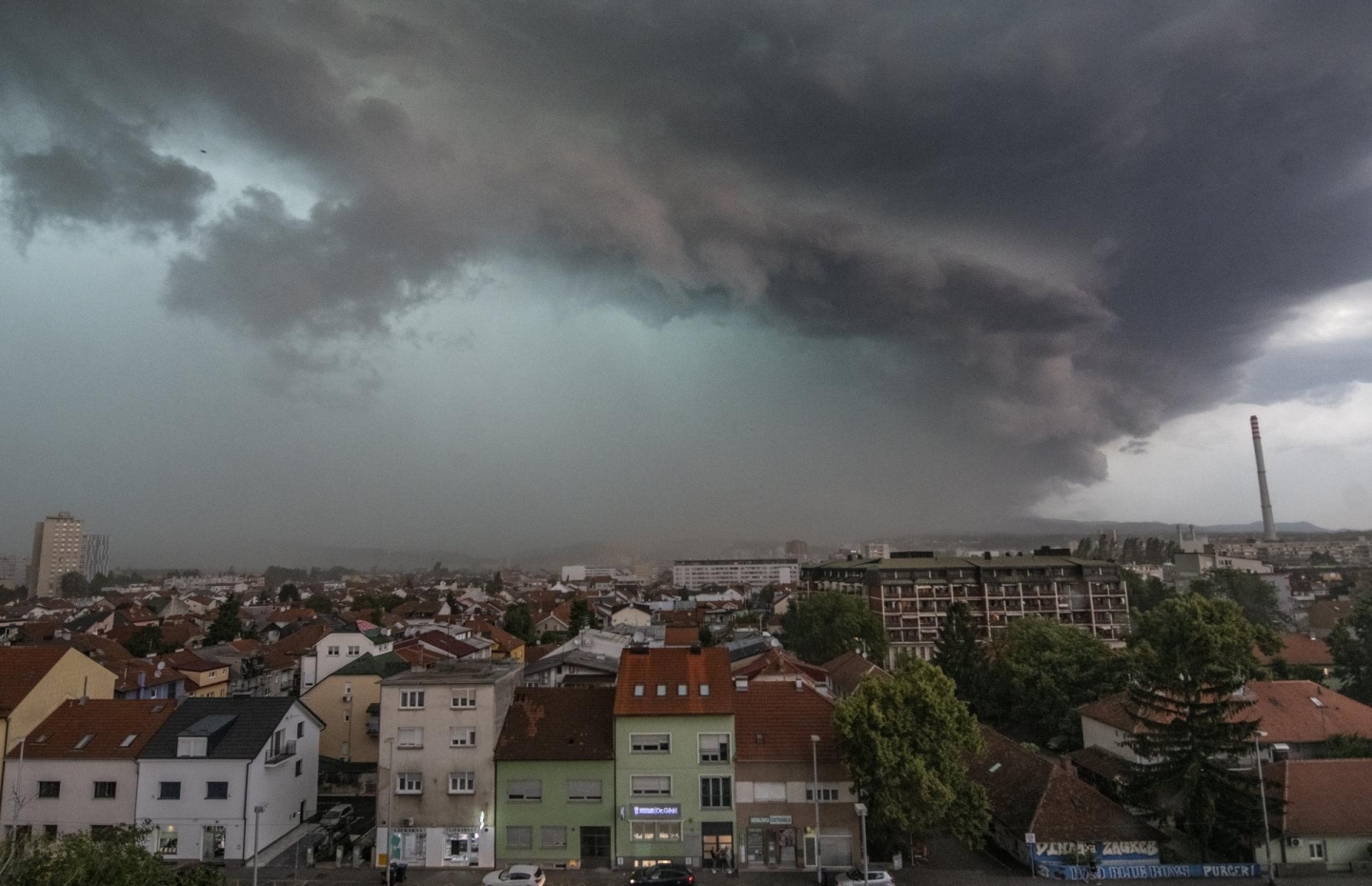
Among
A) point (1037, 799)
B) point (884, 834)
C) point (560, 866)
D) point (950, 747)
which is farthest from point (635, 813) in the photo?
point (1037, 799)

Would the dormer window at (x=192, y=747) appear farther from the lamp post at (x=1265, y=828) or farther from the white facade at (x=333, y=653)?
the lamp post at (x=1265, y=828)

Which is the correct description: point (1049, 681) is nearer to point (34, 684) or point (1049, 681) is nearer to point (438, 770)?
point (438, 770)

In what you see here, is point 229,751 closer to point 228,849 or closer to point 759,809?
point 228,849

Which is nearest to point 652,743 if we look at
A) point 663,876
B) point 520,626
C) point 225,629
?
point 663,876

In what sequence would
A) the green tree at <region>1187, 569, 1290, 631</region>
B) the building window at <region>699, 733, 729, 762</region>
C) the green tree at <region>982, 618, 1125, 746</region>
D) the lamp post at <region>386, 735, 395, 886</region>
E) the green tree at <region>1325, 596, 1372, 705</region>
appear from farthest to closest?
the green tree at <region>1187, 569, 1290, 631</region>, the green tree at <region>1325, 596, 1372, 705</region>, the green tree at <region>982, 618, 1125, 746</region>, the building window at <region>699, 733, 729, 762</region>, the lamp post at <region>386, 735, 395, 886</region>

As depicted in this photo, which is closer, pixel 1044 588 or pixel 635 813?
pixel 635 813

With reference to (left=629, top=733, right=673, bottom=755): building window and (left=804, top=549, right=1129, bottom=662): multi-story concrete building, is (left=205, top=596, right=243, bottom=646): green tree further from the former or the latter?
(left=804, top=549, right=1129, bottom=662): multi-story concrete building

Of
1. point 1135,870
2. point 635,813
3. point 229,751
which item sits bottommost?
point 1135,870

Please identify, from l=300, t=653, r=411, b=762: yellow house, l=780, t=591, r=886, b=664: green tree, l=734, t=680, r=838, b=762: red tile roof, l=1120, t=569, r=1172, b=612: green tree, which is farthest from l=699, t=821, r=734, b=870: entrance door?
l=1120, t=569, r=1172, b=612: green tree
